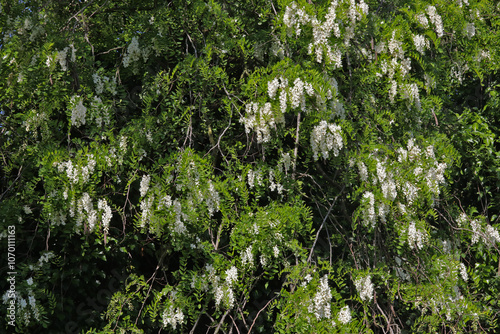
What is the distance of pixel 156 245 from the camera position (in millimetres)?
2926

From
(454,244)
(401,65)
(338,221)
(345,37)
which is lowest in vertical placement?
(454,244)

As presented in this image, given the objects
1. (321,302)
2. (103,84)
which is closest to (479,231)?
(321,302)

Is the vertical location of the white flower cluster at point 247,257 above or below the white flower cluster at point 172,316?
above

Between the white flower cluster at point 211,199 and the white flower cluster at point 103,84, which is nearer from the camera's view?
the white flower cluster at point 211,199

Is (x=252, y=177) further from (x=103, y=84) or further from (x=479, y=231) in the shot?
(x=479, y=231)

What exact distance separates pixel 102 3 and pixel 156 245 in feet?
4.85

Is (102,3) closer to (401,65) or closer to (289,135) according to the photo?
(289,135)

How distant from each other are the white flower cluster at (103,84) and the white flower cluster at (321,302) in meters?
1.47

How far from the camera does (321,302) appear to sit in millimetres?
2543

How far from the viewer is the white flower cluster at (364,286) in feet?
9.20

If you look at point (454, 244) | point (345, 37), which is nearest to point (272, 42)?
point (345, 37)

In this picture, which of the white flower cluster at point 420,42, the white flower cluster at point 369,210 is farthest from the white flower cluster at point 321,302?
the white flower cluster at point 420,42

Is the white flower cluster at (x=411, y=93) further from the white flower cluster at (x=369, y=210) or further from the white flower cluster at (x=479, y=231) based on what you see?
the white flower cluster at (x=479, y=231)

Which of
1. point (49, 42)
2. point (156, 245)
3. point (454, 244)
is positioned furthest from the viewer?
point (454, 244)
